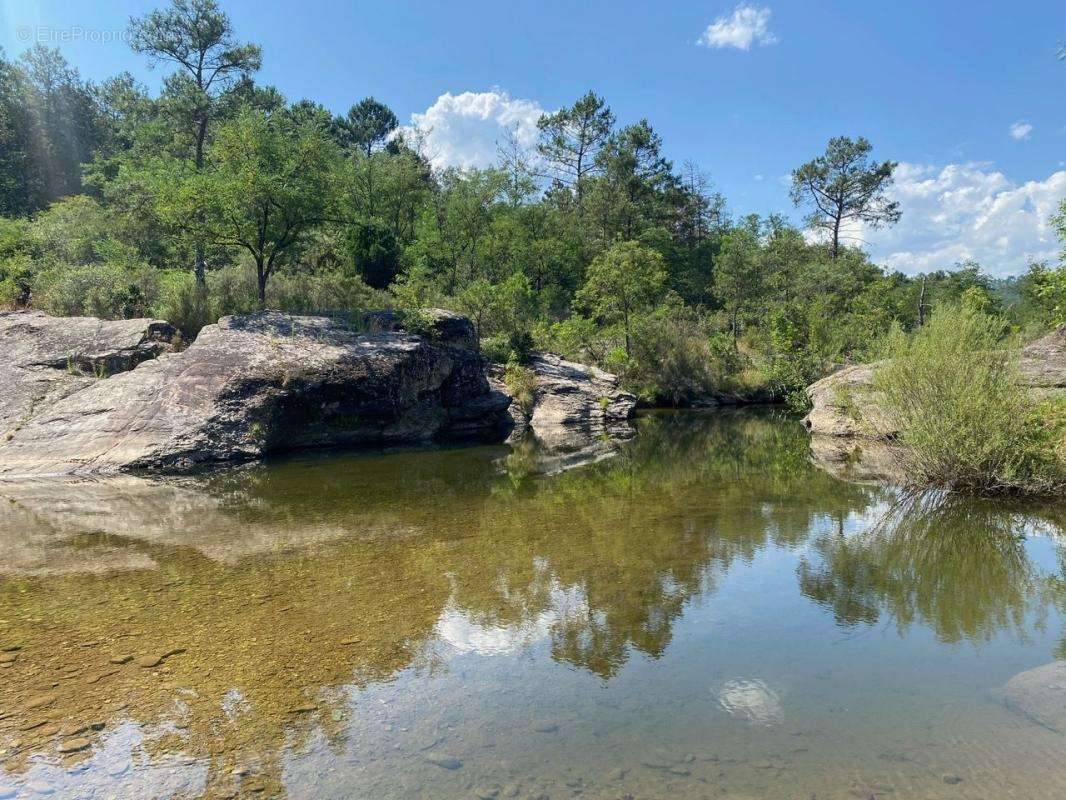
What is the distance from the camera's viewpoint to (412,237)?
42.7 m

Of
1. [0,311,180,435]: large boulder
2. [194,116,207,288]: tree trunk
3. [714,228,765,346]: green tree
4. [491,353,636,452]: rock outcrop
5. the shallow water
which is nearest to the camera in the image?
the shallow water

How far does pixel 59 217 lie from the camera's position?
1203 inches

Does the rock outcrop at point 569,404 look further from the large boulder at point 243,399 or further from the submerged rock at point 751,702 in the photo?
the submerged rock at point 751,702

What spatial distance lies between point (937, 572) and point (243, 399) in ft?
51.7

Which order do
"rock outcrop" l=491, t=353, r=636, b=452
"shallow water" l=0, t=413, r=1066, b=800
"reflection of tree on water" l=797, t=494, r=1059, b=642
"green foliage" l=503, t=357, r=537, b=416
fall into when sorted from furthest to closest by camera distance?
1. "green foliage" l=503, t=357, r=537, b=416
2. "rock outcrop" l=491, t=353, r=636, b=452
3. "reflection of tree on water" l=797, t=494, r=1059, b=642
4. "shallow water" l=0, t=413, r=1066, b=800

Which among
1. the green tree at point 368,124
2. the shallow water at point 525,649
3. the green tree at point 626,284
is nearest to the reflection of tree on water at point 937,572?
the shallow water at point 525,649

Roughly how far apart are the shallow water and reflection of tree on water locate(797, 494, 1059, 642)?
5 centimetres

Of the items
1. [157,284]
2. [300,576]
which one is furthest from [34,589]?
[157,284]

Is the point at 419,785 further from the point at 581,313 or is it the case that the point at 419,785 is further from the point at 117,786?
the point at 581,313

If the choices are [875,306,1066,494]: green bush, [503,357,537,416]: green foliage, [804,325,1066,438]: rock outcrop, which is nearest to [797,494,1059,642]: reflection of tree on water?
[875,306,1066,494]: green bush

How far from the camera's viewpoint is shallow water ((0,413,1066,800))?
4.07 metres

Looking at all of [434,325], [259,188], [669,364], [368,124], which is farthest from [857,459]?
[368,124]

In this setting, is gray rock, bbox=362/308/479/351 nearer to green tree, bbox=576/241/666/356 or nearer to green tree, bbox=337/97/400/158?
green tree, bbox=576/241/666/356

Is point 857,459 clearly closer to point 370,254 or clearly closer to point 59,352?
point 59,352
